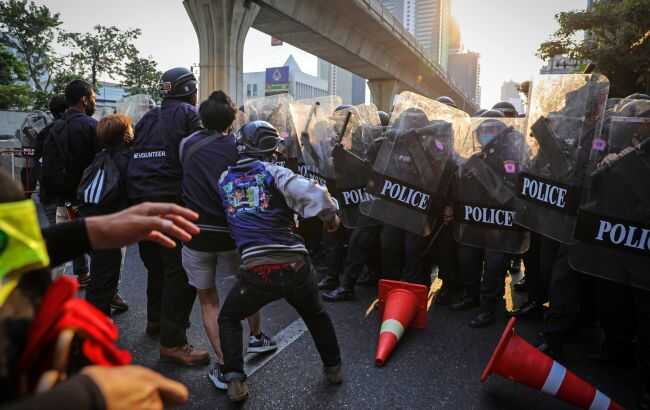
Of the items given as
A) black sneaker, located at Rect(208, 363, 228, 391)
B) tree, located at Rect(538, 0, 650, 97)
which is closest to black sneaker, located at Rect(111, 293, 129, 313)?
black sneaker, located at Rect(208, 363, 228, 391)

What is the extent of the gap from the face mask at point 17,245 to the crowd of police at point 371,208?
1.25 ft

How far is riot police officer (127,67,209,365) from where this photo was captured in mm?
3430

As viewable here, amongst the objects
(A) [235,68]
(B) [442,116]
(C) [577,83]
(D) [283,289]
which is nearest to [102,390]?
(D) [283,289]

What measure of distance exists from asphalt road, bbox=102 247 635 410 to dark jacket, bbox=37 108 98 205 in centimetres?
141

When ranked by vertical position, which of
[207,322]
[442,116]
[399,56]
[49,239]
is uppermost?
[399,56]

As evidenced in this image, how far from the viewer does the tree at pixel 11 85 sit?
26.4 metres

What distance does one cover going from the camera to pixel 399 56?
108ft

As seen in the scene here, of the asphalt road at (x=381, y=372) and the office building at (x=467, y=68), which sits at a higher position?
the office building at (x=467, y=68)

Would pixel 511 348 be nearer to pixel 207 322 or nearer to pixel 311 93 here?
pixel 207 322

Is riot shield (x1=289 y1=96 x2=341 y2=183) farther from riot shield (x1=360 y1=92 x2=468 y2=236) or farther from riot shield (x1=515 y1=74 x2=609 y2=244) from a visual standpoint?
riot shield (x1=515 y1=74 x2=609 y2=244)

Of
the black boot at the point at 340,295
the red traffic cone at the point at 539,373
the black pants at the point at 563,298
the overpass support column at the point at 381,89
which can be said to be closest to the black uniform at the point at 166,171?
the black boot at the point at 340,295

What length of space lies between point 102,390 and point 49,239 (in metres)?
0.62

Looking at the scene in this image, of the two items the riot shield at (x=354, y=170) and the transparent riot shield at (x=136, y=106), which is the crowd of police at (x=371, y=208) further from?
the transparent riot shield at (x=136, y=106)

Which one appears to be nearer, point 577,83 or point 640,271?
point 640,271
